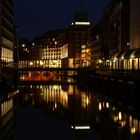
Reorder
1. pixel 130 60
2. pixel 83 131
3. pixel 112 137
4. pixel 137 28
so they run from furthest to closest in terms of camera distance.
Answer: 1. pixel 137 28
2. pixel 130 60
3. pixel 83 131
4. pixel 112 137

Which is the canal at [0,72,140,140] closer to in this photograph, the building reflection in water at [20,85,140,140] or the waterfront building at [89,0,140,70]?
the building reflection in water at [20,85,140,140]

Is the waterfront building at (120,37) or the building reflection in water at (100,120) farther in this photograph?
the waterfront building at (120,37)

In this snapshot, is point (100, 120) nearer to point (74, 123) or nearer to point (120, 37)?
point (74, 123)

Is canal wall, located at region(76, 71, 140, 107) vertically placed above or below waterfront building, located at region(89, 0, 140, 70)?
below

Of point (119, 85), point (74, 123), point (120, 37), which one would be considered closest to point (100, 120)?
point (74, 123)

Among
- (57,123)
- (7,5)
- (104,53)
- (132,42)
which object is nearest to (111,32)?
(104,53)

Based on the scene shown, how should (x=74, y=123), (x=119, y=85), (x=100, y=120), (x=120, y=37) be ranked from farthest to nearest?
1. (x=120, y=37)
2. (x=119, y=85)
3. (x=100, y=120)
4. (x=74, y=123)

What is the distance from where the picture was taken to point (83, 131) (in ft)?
127

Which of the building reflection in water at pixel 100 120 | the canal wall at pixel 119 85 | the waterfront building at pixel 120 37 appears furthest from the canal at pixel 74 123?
the waterfront building at pixel 120 37

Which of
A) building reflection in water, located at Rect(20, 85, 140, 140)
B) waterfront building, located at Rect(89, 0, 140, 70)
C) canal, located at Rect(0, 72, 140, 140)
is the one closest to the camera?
canal, located at Rect(0, 72, 140, 140)

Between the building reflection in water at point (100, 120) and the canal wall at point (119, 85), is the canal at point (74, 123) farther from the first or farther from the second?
the canal wall at point (119, 85)

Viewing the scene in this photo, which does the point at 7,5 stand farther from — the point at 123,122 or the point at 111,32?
the point at 123,122

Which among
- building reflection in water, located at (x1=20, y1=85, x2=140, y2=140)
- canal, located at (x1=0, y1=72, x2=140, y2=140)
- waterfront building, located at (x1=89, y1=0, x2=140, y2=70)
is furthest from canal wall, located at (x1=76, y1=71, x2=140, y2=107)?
waterfront building, located at (x1=89, y1=0, x2=140, y2=70)

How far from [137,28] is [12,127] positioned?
53866 mm
